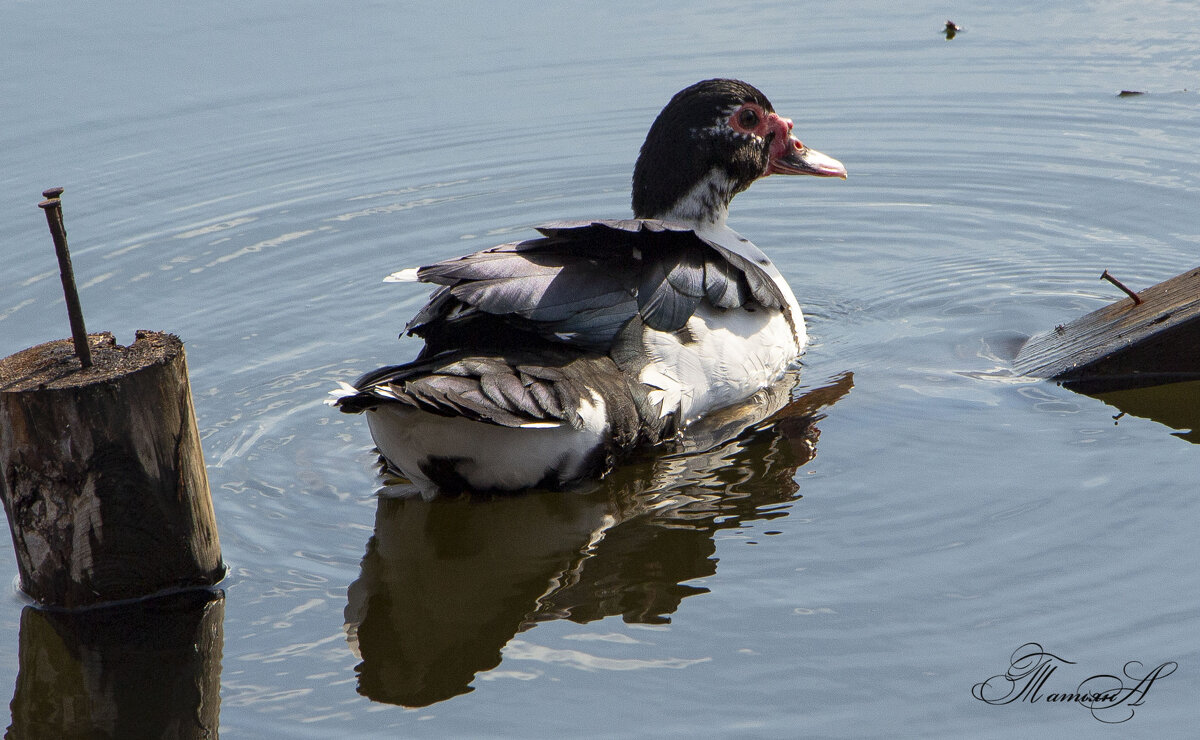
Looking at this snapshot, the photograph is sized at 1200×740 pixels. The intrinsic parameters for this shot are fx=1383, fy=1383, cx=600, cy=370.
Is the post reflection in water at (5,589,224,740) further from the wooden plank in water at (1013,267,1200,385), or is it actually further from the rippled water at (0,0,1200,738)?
the wooden plank in water at (1013,267,1200,385)

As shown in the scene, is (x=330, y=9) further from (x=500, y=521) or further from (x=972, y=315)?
(x=500, y=521)

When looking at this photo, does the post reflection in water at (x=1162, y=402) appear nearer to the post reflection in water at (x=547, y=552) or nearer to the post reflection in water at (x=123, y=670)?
the post reflection in water at (x=547, y=552)

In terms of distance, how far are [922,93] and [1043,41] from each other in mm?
1263

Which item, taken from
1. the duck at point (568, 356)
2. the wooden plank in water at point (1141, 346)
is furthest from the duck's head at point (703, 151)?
the wooden plank in water at point (1141, 346)

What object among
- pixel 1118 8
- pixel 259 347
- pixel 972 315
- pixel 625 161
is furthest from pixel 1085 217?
pixel 259 347

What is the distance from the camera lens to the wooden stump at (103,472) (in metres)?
3.79

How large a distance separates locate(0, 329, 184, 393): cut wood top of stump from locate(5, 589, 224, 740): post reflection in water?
764mm

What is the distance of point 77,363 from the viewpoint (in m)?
3.89

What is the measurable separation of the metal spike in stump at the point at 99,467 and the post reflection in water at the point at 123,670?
7cm

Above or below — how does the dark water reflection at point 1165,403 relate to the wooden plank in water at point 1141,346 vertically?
below

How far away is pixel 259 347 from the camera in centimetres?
623
